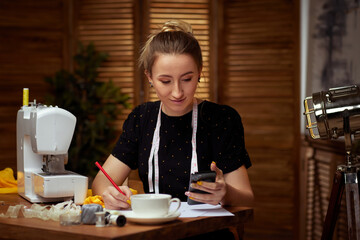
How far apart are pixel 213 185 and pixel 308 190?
8.27ft

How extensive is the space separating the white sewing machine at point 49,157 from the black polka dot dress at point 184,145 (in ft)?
0.88

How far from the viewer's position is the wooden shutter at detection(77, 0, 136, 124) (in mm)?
4359

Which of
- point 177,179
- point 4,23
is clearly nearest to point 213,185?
point 177,179

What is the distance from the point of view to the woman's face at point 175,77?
1.97 meters

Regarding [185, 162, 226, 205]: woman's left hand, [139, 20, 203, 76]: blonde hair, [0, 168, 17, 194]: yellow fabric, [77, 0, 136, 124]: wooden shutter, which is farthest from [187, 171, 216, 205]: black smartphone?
[77, 0, 136, 124]: wooden shutter

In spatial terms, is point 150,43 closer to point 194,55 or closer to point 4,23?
point 194,55

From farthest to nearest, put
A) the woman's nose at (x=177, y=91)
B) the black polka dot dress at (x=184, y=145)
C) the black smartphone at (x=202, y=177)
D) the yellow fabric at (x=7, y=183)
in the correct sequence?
the yellow fabric at (x=7, y=183) → the black polka dot dress at (x=184, y=145) → the woman's nose at (x=177, y=91) → the black smartphone at (x=202, y=177)

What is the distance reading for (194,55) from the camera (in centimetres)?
203

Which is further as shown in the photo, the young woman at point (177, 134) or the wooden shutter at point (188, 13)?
the wooden shutter at point (188, 13)

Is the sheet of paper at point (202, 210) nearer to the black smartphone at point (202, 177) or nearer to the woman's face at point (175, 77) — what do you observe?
the black smartphone at point (202, 177)

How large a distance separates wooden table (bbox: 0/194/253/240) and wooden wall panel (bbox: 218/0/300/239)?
2550 mm

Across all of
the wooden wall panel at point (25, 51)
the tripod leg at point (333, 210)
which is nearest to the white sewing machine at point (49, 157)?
the tripod leg at point (333, 210)

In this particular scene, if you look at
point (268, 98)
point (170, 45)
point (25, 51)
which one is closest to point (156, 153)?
point (170, 45)

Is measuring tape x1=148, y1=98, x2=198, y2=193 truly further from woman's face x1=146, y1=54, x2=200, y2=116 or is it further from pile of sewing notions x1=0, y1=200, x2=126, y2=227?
pile of sewing notions x1=0, y1=200, x2=126, y2=227
